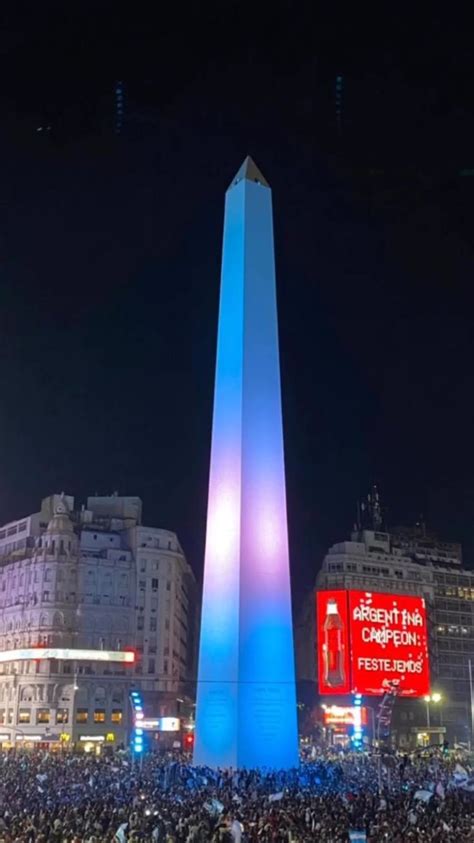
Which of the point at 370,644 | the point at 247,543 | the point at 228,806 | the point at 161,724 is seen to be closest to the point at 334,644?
the point at 370,644

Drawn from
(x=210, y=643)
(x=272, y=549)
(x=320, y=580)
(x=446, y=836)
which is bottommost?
(x=446, y=836)

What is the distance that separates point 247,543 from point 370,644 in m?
34.7

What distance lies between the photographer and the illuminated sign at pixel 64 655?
62438mm

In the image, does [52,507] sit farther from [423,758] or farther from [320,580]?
[423,758]

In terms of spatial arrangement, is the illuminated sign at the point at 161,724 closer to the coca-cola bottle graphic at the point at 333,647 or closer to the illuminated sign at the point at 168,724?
the illuminated sign at the point at 168,724

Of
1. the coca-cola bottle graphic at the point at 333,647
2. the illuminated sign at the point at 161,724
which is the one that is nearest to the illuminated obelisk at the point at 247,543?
the illuminated sign at the point at 161,724

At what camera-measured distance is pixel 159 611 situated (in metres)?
69.6

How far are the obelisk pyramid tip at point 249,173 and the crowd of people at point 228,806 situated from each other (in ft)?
71.9

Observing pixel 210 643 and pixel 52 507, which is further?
pixel 52 507

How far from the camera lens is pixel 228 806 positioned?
701 inches

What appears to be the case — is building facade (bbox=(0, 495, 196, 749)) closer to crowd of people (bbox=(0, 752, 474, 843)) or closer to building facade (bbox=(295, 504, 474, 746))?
building facade (bbox=(295, 504, 474, 746))

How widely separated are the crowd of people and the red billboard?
33.9 metres

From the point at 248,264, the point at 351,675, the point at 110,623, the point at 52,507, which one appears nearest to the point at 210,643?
the point at 248,264

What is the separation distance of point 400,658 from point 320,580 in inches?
837
